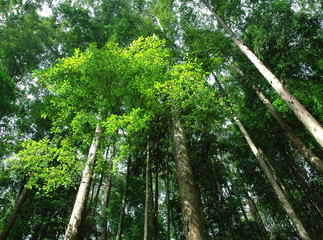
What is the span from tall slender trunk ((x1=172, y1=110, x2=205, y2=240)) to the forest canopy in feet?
0.09

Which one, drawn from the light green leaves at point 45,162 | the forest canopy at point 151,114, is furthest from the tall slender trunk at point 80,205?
the light green leaves at point 45,162

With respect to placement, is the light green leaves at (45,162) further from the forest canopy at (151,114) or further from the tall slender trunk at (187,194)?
Result: the tall slender trunk at (187,194)

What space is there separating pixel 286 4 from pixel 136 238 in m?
15.8

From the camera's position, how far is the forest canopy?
14.6ft

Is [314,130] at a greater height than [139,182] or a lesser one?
lesser

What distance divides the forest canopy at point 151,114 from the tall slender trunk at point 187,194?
0.09 feet

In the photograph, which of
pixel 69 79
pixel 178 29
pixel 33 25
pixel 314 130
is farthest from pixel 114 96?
pixel 33 25

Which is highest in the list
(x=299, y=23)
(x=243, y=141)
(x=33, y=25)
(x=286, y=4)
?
(x=33, y=25)

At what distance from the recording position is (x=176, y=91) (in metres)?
4.12

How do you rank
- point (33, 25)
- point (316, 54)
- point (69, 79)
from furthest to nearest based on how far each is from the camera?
point (33, 25)
point (316, 54)
point (69, 79)

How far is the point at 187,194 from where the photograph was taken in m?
3.63

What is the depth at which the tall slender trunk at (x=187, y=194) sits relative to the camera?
10.4 feet

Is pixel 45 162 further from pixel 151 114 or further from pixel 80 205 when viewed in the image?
pixel 151 114

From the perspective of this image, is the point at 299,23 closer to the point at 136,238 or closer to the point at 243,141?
the point at 243,141
